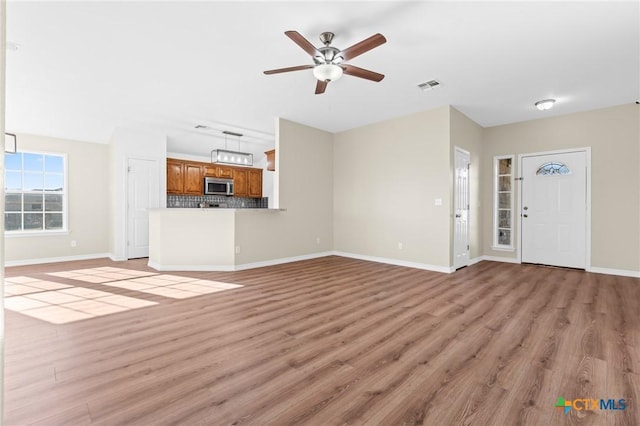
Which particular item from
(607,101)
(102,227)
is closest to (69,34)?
(102,227)

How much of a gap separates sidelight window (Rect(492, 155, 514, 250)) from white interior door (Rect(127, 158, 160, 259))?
7.29 meters

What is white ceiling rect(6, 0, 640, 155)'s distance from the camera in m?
2.59

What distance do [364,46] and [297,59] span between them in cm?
107

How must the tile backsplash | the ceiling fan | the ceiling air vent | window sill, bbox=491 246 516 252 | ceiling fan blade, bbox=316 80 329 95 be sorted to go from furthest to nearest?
the tile backsplash, window sill, bbox=491 246 516 252, the ceiling air vent, ceiling fan blade, bbox=316 80 329 95, the ceiling fan

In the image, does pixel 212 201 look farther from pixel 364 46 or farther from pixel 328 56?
pixel 364 46

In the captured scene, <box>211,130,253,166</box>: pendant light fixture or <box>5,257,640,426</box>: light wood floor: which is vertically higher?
<box>211,130,253,166</box>: pendant light fixture

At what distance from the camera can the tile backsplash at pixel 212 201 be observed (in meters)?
7.81

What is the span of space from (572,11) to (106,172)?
27.6 feet

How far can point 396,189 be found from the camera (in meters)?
5.72

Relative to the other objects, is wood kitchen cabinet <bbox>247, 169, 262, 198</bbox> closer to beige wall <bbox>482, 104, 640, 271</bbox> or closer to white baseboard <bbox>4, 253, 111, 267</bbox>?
white baseboard <bbox>4, 253, 111, 267</bbox>

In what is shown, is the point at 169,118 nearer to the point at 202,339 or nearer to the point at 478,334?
the point at 202,339

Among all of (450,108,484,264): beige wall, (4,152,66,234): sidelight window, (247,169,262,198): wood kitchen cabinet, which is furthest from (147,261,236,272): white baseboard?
(450,108,484,264): beige wall

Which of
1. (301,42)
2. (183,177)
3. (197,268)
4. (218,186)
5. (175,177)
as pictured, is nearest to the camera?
(301,42)

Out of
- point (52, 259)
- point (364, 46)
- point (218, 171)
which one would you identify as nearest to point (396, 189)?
point (364, 46)
